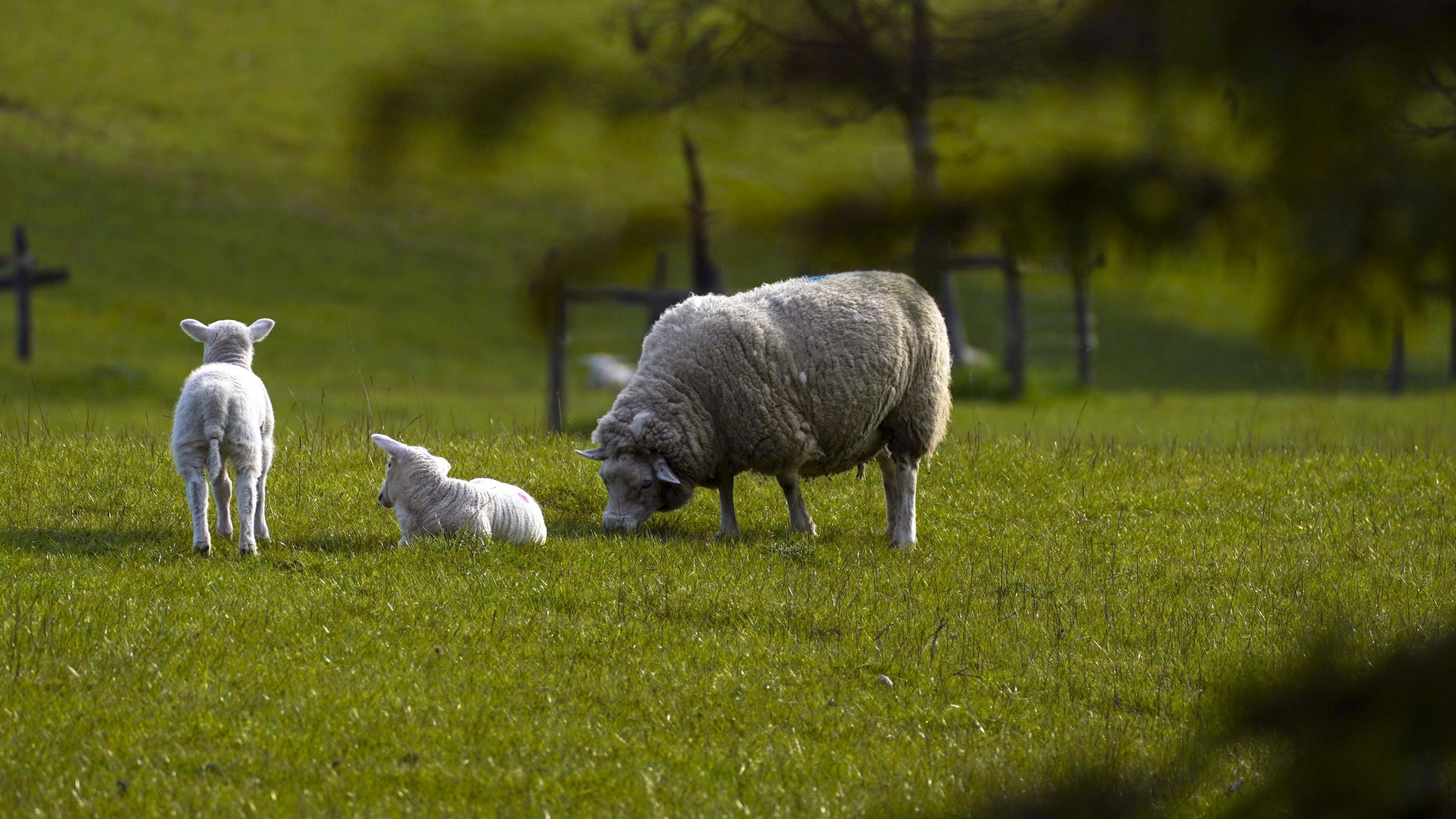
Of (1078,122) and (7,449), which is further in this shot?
(7,449)

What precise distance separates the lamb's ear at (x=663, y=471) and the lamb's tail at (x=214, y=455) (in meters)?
3.11

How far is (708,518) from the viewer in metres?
11.5

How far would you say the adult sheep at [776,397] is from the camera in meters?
10.2

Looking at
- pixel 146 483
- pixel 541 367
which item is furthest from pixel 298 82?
pixel 541 367

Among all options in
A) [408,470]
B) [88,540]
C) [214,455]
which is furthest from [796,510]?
[88,540]

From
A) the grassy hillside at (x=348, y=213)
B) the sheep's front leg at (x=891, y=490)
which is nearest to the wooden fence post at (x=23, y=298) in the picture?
the grassy hillside at (x=348, y=213)

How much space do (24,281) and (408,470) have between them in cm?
2821

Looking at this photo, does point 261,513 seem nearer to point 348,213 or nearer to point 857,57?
point 348,213

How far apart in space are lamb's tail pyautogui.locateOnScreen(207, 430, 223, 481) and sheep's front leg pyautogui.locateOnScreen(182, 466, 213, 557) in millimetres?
71

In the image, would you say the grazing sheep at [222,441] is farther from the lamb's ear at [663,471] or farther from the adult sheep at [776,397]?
the lamb's ear at [663,471]

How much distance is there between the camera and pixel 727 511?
1065 cm

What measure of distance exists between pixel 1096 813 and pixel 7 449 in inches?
488

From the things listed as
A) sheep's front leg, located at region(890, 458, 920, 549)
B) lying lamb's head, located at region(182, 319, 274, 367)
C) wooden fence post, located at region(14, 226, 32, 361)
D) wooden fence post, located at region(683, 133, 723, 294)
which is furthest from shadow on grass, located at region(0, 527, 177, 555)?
wooden fence post, located at region(14, 226, 32, 361)

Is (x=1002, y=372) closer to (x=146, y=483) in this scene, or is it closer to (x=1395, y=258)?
(x=146, y=483)
